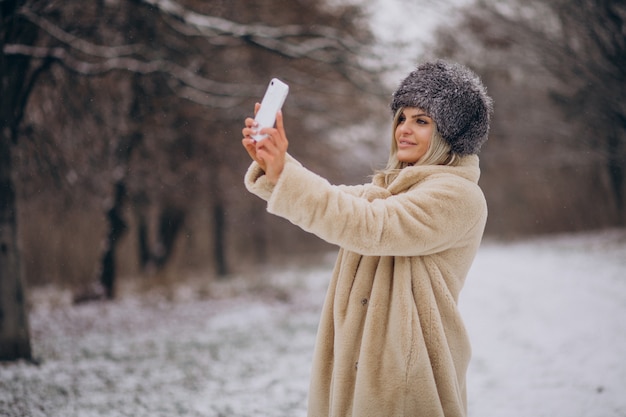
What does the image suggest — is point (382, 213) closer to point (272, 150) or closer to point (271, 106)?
point (272, 150)

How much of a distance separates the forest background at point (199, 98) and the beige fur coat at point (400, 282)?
2.65 ft

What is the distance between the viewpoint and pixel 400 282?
222 cm

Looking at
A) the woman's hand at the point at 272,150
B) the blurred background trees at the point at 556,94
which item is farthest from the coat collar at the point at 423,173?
the blurred background trees at the point at 556,94

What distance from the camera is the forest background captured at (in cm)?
662

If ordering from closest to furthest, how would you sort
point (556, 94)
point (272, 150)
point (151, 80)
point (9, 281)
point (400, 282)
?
point (272, 150) → point (400, 282) → point (9, 281) → point (151, 80) → point (556, 94)

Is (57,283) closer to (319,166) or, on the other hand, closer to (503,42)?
(319,166)

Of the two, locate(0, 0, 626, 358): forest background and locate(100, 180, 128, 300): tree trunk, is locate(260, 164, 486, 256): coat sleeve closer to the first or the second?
locate(0, 0, 626, 358): forest background

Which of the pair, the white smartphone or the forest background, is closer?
the white smartphone

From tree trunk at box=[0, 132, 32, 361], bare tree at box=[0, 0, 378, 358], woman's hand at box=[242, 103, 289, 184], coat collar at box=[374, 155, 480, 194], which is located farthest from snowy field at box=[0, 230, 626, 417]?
A: woman's hand at box=[242, 103, 289, 184]

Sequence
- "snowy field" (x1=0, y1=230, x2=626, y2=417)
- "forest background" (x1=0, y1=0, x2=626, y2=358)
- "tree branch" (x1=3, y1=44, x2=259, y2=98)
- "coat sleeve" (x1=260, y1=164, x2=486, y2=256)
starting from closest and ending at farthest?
"coat sleeve" (x1=260, y1=164, x2=486, y2=256) → "snowy field" (x1=0, y1=230, x2=626, y2=417) → "tree branch" (x1=3, y1=44, x2=259, y2=98) → "forest background" (x1=0, y1=0, x2=626, y2=358)

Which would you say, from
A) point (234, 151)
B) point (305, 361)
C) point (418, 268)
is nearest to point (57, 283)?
point (234, 151)

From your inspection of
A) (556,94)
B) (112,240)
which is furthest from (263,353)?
(556,94)

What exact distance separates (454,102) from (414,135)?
22 cm

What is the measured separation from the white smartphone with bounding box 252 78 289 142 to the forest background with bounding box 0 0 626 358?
105cm
